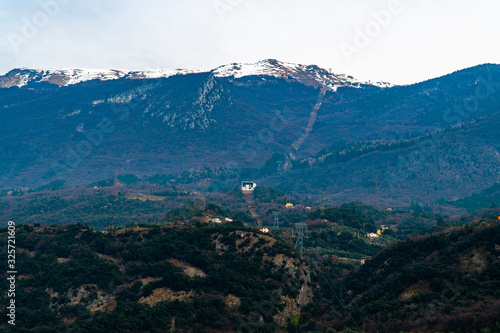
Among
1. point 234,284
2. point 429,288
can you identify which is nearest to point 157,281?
point 234,284

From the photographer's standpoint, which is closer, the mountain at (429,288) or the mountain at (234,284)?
the mountain at (429,288)

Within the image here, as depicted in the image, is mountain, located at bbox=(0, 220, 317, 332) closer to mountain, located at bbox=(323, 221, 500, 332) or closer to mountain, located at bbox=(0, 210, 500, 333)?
mountain, located at bbox=(0, 210, 500, 333)

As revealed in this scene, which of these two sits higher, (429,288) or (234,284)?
(429,288)

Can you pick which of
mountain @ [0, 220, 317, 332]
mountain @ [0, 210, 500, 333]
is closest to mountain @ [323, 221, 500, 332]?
mountain @ [0, 210, 500, 333]

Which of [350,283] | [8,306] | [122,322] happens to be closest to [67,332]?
[122,322]

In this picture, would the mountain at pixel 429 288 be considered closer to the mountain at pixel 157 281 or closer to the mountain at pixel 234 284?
the mountain at pixel 234 284

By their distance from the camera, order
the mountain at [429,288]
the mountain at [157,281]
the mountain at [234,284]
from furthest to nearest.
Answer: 1. the mountain at [157,281]
2. the mountain at [234,284]
3. the mountain at [429,288]

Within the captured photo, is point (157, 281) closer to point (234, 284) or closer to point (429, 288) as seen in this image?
point (234, 284)

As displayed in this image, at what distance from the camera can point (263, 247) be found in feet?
280

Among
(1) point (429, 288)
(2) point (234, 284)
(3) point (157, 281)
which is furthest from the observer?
(2) point (234, 284)

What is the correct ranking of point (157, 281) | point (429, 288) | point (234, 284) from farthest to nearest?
point (234, 284), point (157, 281), point (429, 288)

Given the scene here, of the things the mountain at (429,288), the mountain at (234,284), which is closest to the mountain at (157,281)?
the mountain at (234,284)

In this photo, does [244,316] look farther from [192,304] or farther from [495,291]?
[495,291]

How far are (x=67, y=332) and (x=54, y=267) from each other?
20804 millimetres
